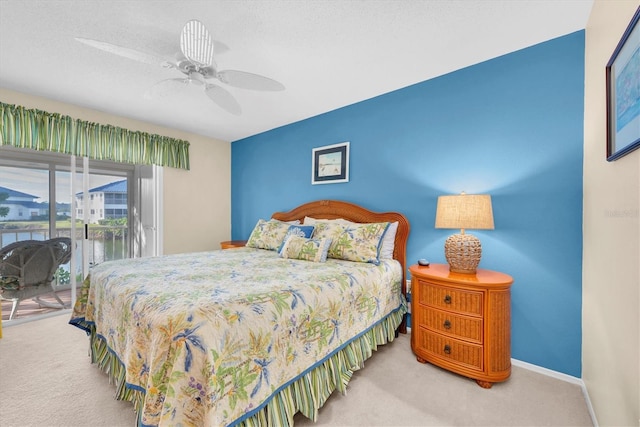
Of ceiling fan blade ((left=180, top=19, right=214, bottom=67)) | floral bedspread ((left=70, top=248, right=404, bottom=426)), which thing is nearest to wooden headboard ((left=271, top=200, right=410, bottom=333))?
floral bedspread ((left=70, top=248, right=404, bottom=426))

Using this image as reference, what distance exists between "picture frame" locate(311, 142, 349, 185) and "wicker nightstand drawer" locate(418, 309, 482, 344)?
1.73m

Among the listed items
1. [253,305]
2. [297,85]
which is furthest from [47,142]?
[253,305]

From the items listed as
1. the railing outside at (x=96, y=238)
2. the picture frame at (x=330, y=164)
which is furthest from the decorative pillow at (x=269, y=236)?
the railing outside at (x=96, y=238)

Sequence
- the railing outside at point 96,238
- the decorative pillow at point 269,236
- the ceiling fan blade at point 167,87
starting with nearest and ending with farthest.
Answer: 1. the ceiling fan blade at point 167,87
2. the decorative pillow at point 269,236
3. the railing outside at point 96,238

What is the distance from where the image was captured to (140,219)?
4.37 m

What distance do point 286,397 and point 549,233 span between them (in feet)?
6.99

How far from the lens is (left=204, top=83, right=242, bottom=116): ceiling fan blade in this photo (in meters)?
2.20

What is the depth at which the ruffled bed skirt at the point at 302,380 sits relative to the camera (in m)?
1.33

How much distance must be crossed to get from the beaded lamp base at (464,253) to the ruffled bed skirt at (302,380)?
0.78 meters

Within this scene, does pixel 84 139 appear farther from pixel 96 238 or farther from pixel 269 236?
pixel 269 236

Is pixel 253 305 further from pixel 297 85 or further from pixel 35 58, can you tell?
pixel 35 58

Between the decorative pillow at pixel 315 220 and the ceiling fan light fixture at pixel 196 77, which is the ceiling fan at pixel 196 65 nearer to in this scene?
the ceiling fan light fixture at pixel 196 77

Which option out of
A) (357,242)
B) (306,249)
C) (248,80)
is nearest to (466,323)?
(357,242)

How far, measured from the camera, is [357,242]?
255 cm
